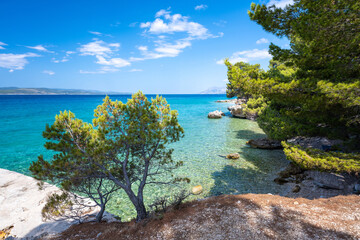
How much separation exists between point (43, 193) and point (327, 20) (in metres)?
17.0

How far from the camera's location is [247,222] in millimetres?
5949

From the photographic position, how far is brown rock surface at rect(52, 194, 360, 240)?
538 cm

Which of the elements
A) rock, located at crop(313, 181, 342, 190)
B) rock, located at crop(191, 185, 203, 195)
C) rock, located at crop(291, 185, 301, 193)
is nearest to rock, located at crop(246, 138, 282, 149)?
rock, located at crop(291, 185, 301, 193)

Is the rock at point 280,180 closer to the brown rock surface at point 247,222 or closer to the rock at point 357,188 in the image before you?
the rock at point 357,188

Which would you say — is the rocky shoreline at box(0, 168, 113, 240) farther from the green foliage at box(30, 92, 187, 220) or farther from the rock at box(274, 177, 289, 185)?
the rock at box(274, 177, 289, 185)

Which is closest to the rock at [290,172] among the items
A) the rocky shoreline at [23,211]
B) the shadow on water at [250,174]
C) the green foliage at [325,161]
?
the shadow on water at [250,174]

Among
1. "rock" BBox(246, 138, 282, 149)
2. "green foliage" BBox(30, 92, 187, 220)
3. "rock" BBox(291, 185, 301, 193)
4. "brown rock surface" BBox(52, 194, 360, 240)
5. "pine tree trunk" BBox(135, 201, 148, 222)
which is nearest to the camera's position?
"brown rock surface" BBox(52, 194, 360, 240)

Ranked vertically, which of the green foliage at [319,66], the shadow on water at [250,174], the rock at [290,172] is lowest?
the shadow on water at [250,174]

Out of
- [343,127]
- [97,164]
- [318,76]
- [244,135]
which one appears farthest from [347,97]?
[244,135]

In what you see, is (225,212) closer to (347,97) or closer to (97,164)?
(97,164)

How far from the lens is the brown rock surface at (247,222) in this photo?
538 cm

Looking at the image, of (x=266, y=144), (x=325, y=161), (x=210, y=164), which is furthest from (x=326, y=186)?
(x=266, y=144)

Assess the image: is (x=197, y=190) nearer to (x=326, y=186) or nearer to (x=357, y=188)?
(x=326, y=186)

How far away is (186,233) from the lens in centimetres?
577
